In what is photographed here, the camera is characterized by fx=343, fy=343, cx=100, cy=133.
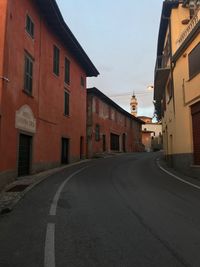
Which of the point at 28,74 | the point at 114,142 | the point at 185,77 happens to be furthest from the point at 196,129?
the point at 114,142

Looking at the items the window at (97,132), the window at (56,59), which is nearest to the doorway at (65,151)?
the window at (56,59)

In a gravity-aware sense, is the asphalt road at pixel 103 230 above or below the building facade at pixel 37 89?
below

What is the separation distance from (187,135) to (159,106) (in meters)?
21.5

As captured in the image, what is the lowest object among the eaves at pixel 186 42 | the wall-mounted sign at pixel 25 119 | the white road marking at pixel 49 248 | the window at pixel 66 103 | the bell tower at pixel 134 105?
the white road marking at pixel 49 248

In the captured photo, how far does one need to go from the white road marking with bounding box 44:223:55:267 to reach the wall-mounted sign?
9.80 metres

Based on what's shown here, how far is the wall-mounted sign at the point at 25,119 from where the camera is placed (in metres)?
16.0

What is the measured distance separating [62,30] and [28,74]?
21.6 ft

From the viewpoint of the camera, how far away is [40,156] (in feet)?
65.9

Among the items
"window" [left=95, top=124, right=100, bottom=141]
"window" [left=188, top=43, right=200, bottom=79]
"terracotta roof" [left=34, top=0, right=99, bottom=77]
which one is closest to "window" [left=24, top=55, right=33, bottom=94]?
"terracotta roof" [left=34, top=0, right=99, bottom=77]

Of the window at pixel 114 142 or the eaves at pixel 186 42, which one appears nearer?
the eaves at pixel 186 42

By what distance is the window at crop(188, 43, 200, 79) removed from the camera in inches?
664

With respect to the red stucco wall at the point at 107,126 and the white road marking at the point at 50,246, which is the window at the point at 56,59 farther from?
the white road marking at the point at 50,246

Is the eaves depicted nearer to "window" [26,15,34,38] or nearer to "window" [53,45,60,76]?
"window" [53,45,60,76]

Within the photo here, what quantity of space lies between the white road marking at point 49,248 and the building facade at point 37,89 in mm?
7320
